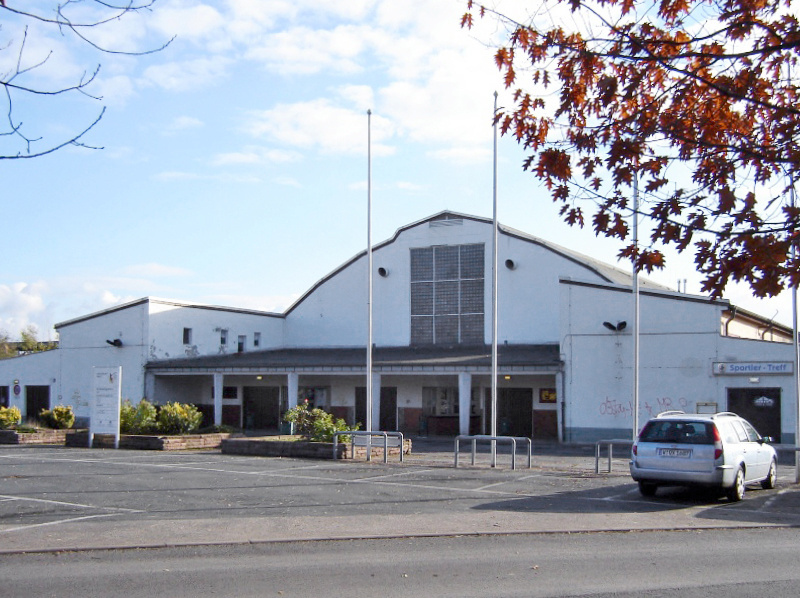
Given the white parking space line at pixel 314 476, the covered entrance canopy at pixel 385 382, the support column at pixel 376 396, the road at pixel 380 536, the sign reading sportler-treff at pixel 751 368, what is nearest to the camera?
the road at pixel 380 536

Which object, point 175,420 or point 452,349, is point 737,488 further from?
point 452,349

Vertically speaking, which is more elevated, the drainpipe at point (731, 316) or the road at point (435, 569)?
the drainpipe at point (731, 316)

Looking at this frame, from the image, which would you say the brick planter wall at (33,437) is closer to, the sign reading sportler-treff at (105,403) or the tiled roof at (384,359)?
the sign reading sportler-treff at (105,403)

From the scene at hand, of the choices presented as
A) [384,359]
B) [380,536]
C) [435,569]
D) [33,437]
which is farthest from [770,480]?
[33,437]

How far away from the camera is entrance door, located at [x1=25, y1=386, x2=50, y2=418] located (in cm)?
4691

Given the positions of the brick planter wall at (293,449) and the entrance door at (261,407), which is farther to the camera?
the entrance door at (261,407)

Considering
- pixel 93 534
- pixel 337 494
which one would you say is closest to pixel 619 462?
pixel 337 494

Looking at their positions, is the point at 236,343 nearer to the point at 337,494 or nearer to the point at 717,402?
the point at 717,402

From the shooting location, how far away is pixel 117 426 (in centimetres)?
2736

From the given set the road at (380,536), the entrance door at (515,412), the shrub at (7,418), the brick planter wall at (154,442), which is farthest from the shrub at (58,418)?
the entrance door at (515,412)

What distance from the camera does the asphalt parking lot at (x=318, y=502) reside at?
11.6 m

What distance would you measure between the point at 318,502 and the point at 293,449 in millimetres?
9281

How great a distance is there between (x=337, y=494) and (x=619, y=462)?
1200 cm

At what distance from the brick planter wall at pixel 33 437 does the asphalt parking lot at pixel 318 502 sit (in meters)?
8.12
